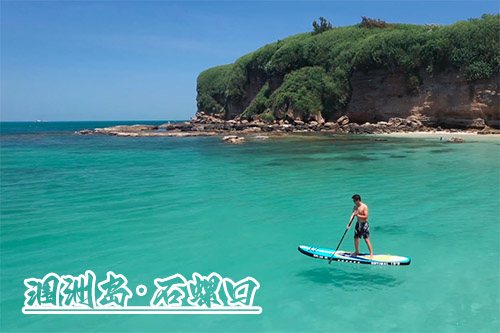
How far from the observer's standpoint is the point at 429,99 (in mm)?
49594

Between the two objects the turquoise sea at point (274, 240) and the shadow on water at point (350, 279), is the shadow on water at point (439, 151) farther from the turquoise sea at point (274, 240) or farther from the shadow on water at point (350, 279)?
the shadow on water at point (350, 279)

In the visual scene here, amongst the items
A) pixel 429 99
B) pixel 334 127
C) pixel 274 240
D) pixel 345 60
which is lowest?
pixel 274 240

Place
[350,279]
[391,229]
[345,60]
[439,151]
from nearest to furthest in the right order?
[350,279], [391,229], [439,151], [345,60]

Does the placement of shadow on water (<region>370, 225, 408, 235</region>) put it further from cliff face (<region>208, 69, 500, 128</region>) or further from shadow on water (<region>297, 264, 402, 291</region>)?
cliff face (<region>208, 69, 500, 128</region>)

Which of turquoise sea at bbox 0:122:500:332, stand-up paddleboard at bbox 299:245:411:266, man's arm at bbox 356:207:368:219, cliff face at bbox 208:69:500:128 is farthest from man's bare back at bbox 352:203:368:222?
cliff face at bbox 208:69:500:128

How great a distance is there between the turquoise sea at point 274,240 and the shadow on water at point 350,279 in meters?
0.04

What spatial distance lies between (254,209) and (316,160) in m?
14.0

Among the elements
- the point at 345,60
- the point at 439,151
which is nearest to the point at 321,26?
the point at 345,60

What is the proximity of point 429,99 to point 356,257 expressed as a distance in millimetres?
46334

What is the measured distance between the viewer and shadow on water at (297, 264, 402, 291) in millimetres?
8219

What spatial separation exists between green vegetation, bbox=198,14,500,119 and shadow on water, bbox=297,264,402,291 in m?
44.9

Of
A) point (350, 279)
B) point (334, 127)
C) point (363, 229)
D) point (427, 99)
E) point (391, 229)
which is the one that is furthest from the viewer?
point (334, 127)

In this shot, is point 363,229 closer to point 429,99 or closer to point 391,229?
point 391,229

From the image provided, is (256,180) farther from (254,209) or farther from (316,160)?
(316,160)
